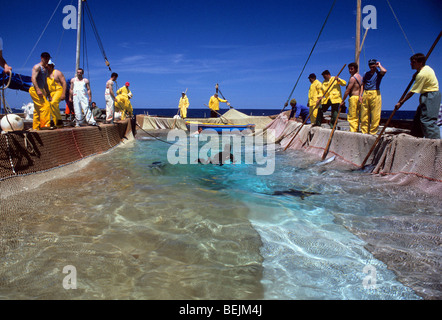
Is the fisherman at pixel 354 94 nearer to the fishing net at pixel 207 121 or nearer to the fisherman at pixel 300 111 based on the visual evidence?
the fisherman at pixel 300 111

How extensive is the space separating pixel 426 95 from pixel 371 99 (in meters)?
1.45

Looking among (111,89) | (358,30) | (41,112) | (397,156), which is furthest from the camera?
(111,89)

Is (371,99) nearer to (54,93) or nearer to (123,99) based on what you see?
(54,93)

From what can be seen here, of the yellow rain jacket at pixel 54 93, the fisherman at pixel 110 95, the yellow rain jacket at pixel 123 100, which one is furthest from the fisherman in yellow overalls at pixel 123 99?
the yellow rain jacket at pixel 54 93

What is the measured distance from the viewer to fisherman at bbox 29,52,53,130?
5.73 meters

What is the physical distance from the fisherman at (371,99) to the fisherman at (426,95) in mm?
989

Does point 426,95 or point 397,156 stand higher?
point 426,95

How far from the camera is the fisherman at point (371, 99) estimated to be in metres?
6.21

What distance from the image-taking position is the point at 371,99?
6.36 metres

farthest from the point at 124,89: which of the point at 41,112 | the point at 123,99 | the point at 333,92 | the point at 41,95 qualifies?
the point at 333,92

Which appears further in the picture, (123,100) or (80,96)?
(123,100)

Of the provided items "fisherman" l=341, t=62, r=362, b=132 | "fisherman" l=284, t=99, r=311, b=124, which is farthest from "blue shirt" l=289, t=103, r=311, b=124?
"fisherman" l=341, t=62, r=362, b=132

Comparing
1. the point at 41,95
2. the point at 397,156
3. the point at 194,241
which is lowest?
the point at 194,241

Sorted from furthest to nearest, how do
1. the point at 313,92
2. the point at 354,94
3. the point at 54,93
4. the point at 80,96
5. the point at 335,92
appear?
1. the point at 313,92
2. the point at 335,92
3. the point at 80,96
4. the point at 354,94
5. the point at 54,93
